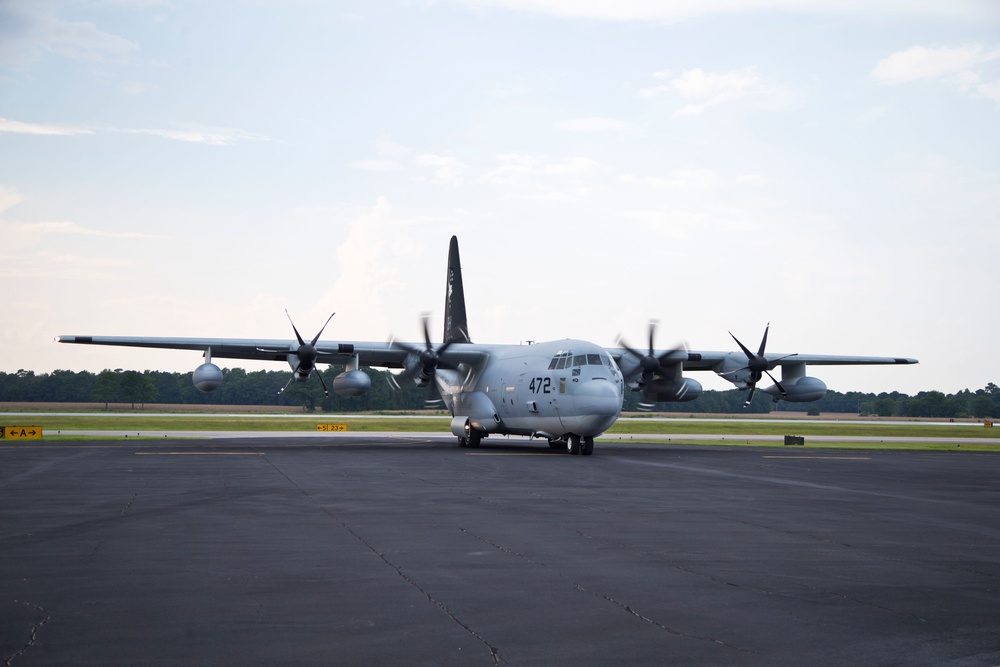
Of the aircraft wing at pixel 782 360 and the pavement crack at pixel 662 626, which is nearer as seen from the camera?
the pavement crack at pixel 662 626

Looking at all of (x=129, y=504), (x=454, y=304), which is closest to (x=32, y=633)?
(x=129, y=504)

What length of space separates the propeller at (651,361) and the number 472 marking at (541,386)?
26.7 feet

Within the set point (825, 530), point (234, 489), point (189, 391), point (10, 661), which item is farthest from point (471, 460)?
point (189, 391)

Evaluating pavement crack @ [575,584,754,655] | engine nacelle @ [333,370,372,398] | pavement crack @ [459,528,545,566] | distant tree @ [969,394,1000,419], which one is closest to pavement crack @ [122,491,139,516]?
pavement crack @ [459,528,545,566]

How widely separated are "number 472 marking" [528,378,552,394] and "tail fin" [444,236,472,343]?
508 inches

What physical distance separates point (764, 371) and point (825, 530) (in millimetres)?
32634

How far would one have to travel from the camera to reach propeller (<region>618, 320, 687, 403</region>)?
147ft

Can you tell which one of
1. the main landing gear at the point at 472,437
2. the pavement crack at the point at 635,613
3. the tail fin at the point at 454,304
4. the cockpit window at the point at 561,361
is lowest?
the main landing gear at the point at 472,437

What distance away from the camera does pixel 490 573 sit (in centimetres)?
1073

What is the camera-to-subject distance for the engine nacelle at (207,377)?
133ft

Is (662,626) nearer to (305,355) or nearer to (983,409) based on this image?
(305,355)

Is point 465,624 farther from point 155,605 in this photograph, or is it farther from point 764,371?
point 764,371

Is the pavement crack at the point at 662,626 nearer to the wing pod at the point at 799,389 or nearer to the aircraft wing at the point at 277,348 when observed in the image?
the aircraft wing at the point at 277,348

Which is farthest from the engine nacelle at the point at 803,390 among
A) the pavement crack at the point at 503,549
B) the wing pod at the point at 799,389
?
the pavement crack at the point at 503,549
